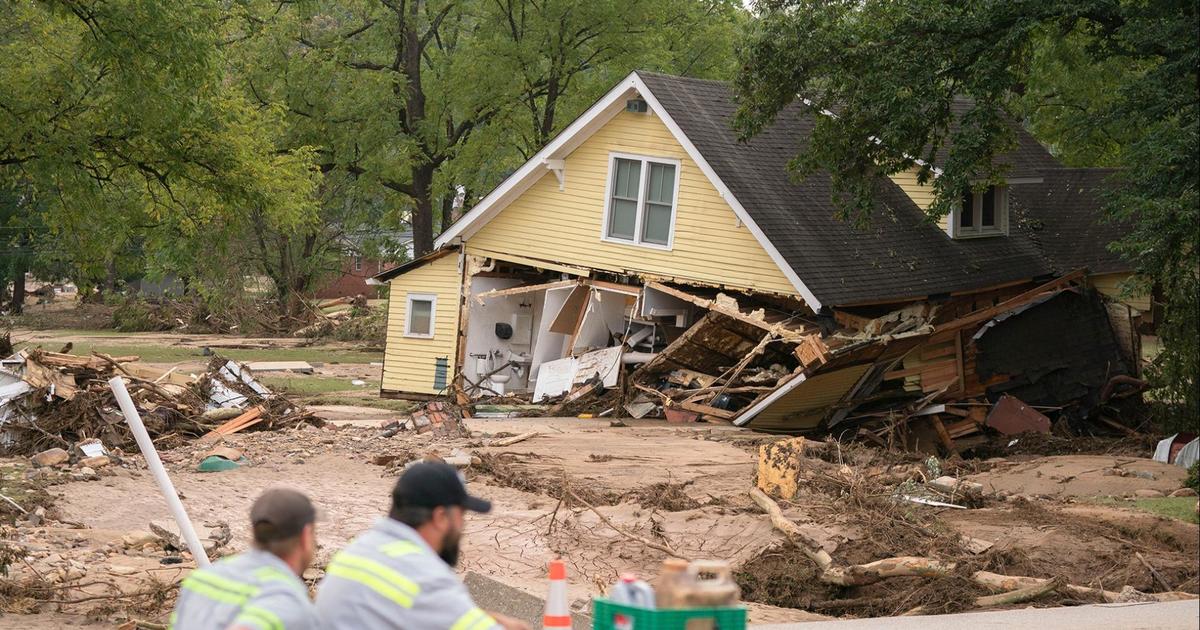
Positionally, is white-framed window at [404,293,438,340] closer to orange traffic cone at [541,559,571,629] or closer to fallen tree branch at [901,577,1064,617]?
fallen tree branch at [901,577,1064,617]

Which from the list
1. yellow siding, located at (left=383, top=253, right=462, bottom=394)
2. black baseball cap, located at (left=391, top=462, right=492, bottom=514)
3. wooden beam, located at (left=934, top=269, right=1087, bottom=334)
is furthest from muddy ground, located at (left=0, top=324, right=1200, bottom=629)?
yellow siding, located at (left=383, top=253, right=462, bottom=394)

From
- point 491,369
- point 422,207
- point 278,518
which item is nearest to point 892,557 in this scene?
point 278,518

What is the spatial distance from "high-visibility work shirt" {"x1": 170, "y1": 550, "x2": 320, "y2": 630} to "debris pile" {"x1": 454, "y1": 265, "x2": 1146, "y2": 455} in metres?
15.7

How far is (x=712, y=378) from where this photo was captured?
21.3 meters

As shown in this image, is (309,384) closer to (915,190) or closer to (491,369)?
(491,369)

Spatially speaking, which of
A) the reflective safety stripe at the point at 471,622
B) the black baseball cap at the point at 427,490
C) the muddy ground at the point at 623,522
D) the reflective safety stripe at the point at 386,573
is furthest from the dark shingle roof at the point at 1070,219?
the reflective safety stripe at the point at 386,573

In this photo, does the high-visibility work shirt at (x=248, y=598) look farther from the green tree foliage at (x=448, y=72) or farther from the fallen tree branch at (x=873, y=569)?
the green tree foliage at (x=448, y=72)

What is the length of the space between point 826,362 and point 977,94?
15.0ft

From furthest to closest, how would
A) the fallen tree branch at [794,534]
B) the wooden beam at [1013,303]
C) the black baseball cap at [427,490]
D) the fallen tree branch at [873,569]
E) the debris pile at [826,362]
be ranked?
the wooden beam at [1013,303], the debris pile at [826,362], the fallen tree branch at [794,534], the fallen tree branch at [873,569], the black baseball cap at [427,490]

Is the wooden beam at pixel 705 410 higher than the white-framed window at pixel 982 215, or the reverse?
the white-framed window at pixel 982 215

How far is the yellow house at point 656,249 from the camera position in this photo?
21.5m

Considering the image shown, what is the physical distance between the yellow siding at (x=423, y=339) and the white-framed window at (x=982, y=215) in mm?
10022

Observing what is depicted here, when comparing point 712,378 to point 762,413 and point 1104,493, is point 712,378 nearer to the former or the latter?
point 762,413

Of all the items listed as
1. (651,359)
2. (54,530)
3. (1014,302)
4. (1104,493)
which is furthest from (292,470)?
(1014,302)
